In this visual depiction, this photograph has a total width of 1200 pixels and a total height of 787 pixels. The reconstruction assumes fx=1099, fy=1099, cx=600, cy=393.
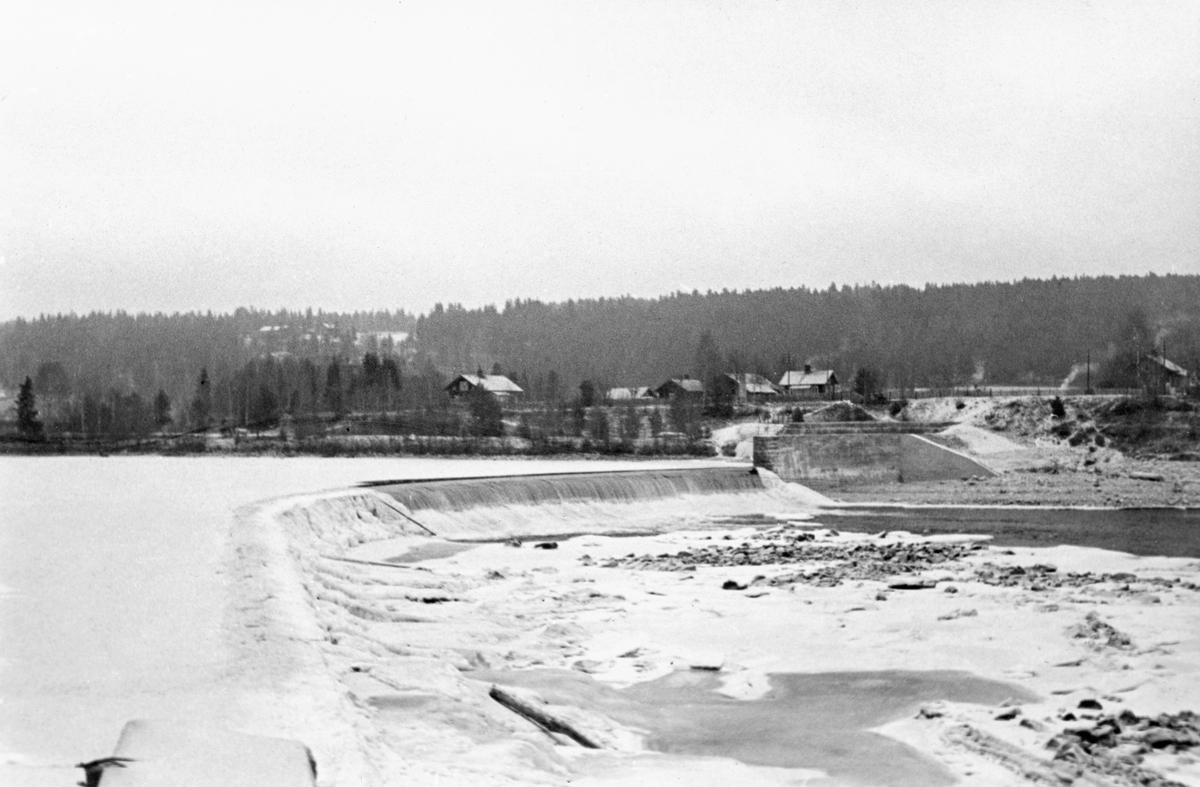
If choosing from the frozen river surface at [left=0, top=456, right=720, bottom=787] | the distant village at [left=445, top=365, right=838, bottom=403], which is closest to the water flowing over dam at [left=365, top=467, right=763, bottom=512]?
the frozen river surface at [left=0, top=456, right=720, bottom=787]

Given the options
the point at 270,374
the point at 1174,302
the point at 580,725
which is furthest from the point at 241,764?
the point at 1174,302

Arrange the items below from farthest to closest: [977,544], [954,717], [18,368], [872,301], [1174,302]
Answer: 1. [872,301]
2. [1174,302]
3. [18,368]
4. [977,544]
5. [954,717]

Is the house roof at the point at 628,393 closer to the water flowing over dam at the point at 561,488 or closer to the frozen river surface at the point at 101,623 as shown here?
the water flowing over dam at the point at 561,488

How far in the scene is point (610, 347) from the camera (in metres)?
124

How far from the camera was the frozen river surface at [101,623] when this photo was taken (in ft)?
24.1

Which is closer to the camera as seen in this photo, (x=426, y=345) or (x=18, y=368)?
(x=18, y=368)

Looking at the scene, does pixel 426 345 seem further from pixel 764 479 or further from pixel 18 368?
pixel 764 479

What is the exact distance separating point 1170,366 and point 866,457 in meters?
35.9

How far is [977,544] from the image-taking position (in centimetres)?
2653

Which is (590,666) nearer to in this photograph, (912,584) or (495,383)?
(912,584)

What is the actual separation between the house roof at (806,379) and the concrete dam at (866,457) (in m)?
40.7

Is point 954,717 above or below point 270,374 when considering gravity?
below

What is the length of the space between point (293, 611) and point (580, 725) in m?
3.51

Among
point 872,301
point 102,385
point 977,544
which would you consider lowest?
point 977,544
